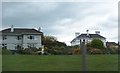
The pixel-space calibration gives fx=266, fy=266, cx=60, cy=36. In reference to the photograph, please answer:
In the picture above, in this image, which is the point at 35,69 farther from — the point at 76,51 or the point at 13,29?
the point at 13,29

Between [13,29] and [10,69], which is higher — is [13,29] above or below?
above

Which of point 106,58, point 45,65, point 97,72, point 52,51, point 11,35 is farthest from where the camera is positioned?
point 11,35

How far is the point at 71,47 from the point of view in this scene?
42.6 feet

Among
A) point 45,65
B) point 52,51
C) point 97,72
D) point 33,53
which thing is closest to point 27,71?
point 45,65

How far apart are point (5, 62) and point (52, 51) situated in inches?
108

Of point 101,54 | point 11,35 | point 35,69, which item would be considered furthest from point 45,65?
point 11,35

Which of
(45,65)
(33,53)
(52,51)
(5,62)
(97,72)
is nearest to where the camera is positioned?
(97,72)

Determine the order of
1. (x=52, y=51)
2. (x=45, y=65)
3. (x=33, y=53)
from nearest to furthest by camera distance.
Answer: (x=45, y=65)
(x=52, y=51)
(x=33, y=53)

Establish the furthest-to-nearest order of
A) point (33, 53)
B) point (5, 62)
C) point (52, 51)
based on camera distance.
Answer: point (33, 53) → point (52, 51) → point (5, 62)

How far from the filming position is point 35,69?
927 cm

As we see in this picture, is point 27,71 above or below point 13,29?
below

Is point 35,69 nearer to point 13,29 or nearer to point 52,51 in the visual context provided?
point 52,51

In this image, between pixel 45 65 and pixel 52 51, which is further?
pixel 52 51

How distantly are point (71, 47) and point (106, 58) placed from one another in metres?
1.88
